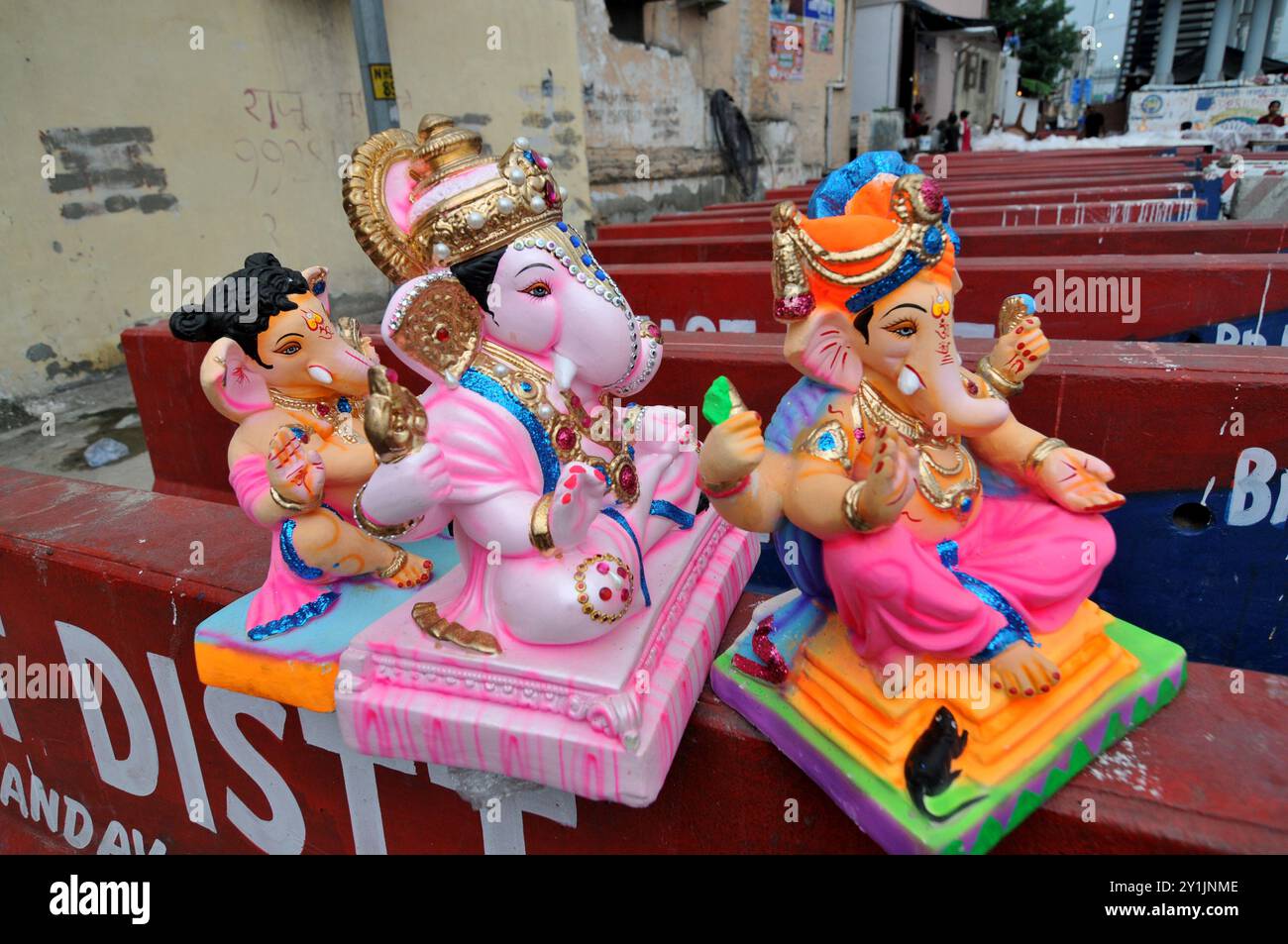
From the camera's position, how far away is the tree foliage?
81.8 ft

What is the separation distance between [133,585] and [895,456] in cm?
Result: 160

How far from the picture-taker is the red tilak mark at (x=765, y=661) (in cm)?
117

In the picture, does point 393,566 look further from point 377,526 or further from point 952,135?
point 952,135

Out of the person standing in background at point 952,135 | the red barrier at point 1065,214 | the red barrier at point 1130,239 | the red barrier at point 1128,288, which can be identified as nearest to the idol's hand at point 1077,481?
the red barrier at point 1128,288

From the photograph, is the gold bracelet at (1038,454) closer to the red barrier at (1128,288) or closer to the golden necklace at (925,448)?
the golden necklace at (925,448)

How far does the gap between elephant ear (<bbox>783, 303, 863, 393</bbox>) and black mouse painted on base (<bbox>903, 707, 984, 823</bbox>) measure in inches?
17.5

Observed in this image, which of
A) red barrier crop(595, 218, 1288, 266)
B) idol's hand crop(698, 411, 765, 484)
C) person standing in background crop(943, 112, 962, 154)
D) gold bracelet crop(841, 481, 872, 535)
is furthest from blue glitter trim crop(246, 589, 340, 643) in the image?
person standing in background crop(943, 112, 962, 154)

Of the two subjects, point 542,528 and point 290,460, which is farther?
point 290,460

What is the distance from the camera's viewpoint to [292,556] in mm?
1410

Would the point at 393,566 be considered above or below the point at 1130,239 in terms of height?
below

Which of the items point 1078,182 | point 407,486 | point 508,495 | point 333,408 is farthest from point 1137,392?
point 1078,182

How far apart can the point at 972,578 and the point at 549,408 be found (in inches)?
24.7

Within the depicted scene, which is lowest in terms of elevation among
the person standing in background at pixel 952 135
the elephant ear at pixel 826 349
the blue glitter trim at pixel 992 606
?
the blue glitter trim at pixel 992 606

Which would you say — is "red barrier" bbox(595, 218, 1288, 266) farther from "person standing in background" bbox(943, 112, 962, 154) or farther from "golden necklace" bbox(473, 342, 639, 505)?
"person standing in background" bbox(943, 112, 962, 154)
